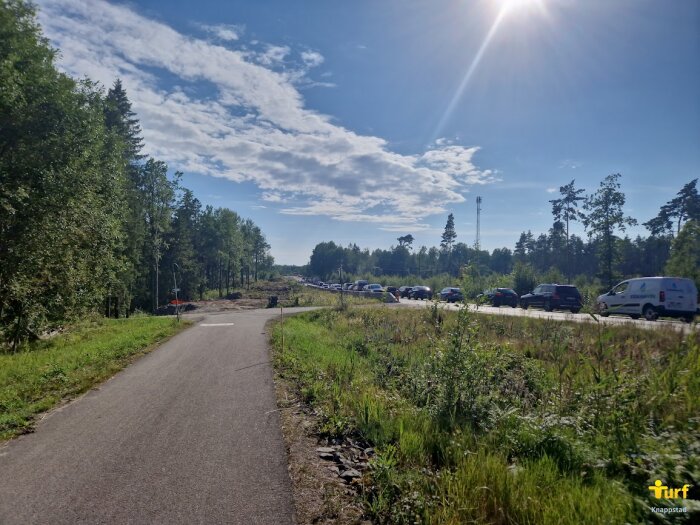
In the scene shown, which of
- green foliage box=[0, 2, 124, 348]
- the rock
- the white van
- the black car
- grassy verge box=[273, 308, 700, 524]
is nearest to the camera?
grassy verge box=[273, 308, 700, 524]

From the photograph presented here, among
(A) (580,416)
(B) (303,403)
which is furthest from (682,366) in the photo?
(B) (303,403)

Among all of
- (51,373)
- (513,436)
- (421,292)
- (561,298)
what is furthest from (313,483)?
(421,292)

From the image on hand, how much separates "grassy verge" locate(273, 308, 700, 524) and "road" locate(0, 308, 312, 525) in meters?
1.12

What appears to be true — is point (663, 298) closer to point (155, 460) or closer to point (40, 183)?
point (155, 460)

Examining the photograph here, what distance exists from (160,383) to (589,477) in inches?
318

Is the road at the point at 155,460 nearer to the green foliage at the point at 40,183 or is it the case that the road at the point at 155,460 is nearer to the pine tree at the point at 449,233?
the green foliage at the point at 40,183

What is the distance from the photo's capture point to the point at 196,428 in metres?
5.47

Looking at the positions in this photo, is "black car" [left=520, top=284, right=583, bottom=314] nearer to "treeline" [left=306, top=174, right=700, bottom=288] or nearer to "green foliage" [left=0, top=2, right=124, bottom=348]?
"treeline" [left=306, top=174, right=700, bottom=288]

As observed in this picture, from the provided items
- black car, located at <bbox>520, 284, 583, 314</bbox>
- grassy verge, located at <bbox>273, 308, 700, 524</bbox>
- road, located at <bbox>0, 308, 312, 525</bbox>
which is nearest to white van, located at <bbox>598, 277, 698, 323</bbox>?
black car, located at <bbox>520, 284, 583, 314</bbox>

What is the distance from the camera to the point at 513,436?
15.4 feet

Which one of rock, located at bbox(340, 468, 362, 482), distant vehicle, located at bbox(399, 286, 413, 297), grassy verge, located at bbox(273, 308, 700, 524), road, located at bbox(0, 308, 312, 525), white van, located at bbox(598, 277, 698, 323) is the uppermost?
white van, located at bbox(598, 277, 698, 323)

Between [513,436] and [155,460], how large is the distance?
15.2ft

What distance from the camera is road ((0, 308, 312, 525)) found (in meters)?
3.46

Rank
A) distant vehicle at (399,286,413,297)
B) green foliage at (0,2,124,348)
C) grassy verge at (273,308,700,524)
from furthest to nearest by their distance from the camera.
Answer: distant vehicle at (399,286,413,297), green foliage at (0,2,124,348), grassy verge at (273,308,700,524)
